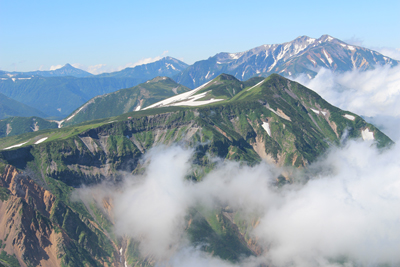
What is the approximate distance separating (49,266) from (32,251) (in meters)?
13.0

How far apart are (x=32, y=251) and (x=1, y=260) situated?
17875mm

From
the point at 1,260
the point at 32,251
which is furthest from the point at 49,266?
the point at 1,260

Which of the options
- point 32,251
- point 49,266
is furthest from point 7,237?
point 49,266

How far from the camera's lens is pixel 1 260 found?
18312 cm

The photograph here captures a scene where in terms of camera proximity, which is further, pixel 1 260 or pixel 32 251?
pixel 32 251

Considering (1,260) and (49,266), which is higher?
(1,260)

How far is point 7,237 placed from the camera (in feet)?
648

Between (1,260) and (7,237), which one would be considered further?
(7,237)

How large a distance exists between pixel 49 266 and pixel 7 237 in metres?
28.9

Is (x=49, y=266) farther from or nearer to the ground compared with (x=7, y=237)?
nearer to the ground

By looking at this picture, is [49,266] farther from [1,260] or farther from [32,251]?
[1,260]

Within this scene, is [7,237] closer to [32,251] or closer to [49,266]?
[32,251]

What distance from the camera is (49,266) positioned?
199625 millimetres
